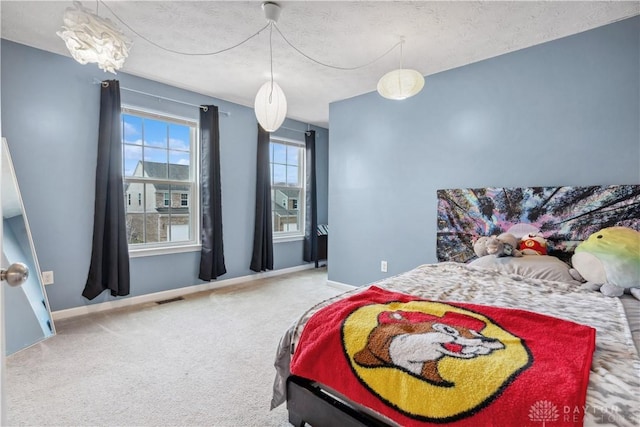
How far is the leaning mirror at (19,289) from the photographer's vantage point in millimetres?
1903

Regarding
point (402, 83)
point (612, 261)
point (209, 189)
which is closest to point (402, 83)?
point (402, 83)

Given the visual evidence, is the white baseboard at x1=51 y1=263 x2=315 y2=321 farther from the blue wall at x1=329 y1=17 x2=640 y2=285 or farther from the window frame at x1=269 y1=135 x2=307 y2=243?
the blue wall at x1=329 y1=17 x2=640 y2=285

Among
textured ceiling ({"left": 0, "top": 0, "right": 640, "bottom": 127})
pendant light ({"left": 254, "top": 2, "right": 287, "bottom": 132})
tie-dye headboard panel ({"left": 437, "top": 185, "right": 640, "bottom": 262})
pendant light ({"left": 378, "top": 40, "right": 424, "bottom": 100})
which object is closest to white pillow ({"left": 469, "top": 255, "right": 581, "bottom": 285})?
tie-dye headboard panel ({"left": 437, "top": 185, "right": 640, "bottom": 262})

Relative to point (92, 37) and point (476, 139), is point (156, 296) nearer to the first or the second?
point (92, 37)

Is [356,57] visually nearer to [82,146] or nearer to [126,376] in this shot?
[82,146]

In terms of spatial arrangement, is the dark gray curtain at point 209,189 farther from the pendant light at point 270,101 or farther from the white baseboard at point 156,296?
the pendant light at point 270,101

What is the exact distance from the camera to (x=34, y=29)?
2.38m

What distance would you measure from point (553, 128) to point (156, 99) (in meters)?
3.78

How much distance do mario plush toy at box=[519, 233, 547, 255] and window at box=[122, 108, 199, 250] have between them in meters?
3.40

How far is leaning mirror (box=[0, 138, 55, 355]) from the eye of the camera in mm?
1903

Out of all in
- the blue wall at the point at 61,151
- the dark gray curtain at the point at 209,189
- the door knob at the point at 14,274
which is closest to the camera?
the door knob at the point at 14,274

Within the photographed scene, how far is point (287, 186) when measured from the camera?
4926 mm

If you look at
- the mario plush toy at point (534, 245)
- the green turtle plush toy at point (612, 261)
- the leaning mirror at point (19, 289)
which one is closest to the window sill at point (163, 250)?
the leaning mirror at point (19, 289)

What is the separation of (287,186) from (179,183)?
169 cm
